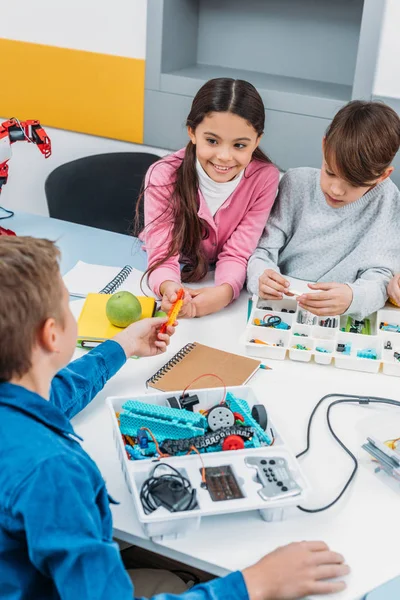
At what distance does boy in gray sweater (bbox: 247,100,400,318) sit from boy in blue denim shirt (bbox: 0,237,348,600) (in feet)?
2.09

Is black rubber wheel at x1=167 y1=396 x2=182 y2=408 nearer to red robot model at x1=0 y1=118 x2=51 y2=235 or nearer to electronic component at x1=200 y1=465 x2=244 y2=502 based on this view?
electronic component at x1=200 y1=465 x2=244 y2=502

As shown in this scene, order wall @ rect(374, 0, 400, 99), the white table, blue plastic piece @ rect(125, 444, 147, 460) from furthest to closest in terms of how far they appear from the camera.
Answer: wall @ rect(374, 0, 400, 99) → blue plastic piece @ rect(125, 444, 147, 460) → the white table

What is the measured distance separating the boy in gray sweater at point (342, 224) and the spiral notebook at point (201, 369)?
21cm

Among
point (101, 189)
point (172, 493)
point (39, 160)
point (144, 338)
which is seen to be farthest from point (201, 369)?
point (39, 160)

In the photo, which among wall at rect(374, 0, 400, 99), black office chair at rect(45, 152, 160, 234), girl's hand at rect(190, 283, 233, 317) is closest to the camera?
girl's hand at rect(190, 283, 233, 317)

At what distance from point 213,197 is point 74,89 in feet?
4.02

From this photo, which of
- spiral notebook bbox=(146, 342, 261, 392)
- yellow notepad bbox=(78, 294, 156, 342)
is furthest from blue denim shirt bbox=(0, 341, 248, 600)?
yellow notepad bbox=(78, 294, 156, 342)

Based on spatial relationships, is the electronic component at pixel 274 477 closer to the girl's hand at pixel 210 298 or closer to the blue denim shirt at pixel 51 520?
the blue denim shirt at pixel 51 520

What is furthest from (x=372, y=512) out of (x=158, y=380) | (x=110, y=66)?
(x=110, y=66)

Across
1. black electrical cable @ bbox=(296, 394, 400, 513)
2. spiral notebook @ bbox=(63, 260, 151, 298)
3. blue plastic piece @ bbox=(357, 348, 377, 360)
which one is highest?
spiral notebook @ bbox=(63, 260, 151, 298)

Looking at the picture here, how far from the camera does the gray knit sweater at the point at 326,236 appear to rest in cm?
151

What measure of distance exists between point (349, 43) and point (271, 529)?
5.99 feet

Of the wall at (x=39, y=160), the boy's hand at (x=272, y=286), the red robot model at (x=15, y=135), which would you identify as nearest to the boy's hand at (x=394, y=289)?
the boy's hand at (x=272, y=286)

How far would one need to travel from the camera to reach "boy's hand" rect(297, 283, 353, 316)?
131 centimetres
